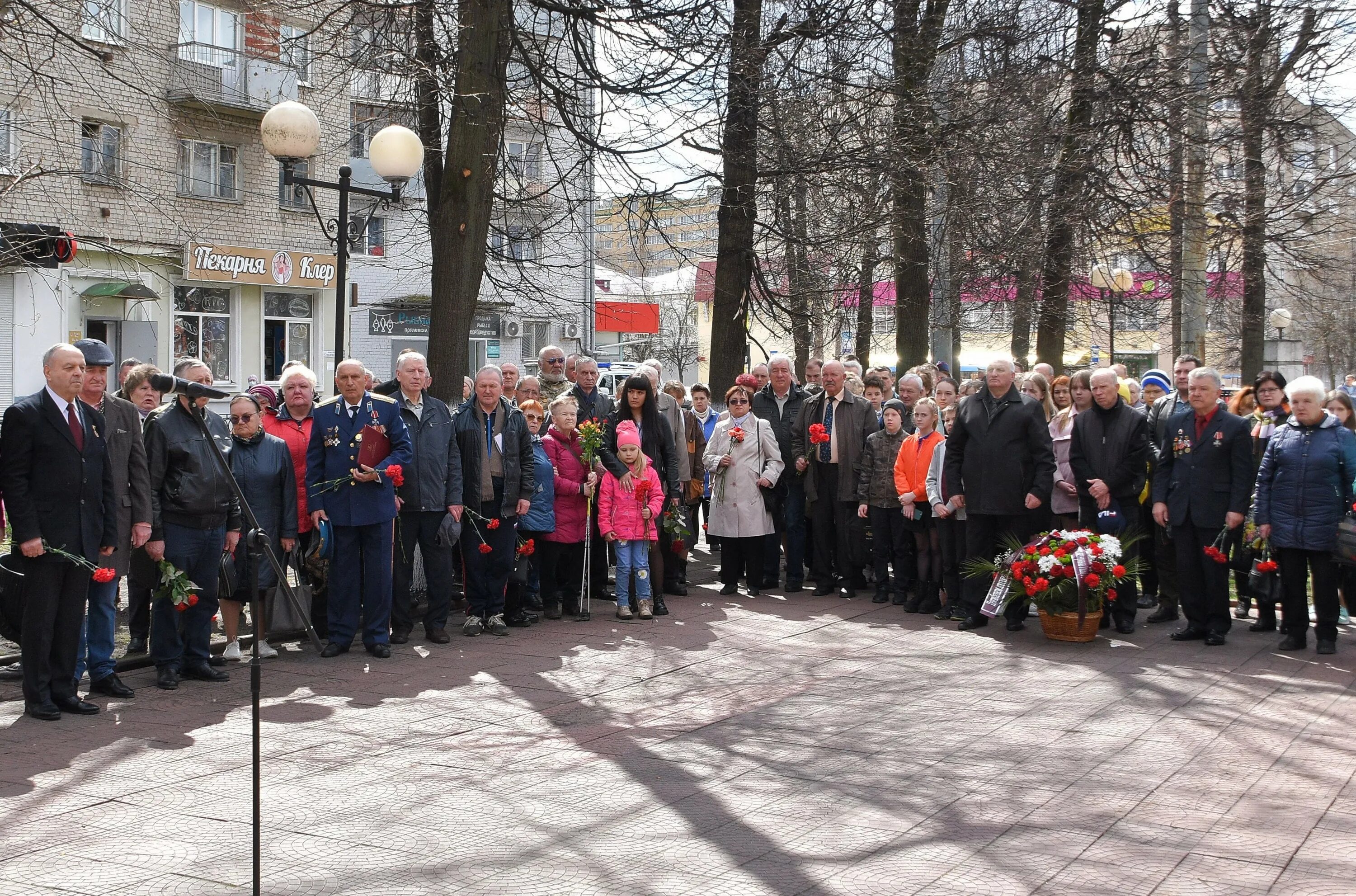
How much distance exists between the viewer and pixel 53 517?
25.2 ft

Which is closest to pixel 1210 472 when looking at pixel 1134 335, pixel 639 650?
pixel 639 650

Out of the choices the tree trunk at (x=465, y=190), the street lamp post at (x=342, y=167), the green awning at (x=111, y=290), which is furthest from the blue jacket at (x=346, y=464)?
the green awning at (x=111, y=290)

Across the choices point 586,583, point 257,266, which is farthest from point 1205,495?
point 257,266

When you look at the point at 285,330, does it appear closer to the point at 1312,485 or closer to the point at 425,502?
the point at 425,502

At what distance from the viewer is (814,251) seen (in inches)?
648

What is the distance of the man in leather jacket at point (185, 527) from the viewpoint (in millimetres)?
8594

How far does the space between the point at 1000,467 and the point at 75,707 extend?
22.7 feet

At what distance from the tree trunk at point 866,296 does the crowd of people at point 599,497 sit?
479cm

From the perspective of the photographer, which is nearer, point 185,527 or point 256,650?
point 256,650

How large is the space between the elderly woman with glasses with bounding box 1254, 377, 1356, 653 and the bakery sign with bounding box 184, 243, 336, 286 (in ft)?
85.9

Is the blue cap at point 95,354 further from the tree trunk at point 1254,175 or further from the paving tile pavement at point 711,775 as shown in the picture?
the tree trunk at point 1254,175

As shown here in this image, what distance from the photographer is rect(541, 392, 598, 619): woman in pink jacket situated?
36.9ft

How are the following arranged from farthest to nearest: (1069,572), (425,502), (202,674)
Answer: (425,502)
(1069,572)
(202,674)

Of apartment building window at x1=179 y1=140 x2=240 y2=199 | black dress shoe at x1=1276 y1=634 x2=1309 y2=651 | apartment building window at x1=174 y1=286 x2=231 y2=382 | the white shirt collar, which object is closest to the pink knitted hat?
the white shirt collar
